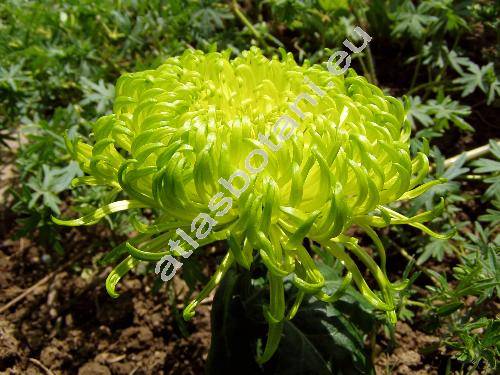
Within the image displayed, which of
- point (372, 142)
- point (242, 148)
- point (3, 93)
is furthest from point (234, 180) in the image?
point (3, 93)

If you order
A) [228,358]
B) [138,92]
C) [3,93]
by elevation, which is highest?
[138,92]

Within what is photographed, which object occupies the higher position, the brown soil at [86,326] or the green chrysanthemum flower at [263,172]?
the green chrysanthemum flower at [263,172]

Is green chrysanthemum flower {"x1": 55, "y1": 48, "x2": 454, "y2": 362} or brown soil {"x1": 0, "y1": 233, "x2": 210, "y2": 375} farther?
brown soil {"x1": 0, "y1": 233, "x2": 210, "y2": 375}

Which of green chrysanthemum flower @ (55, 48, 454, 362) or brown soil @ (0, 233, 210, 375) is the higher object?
green chrysanthemum flower @ (55, 48, 454, 362)

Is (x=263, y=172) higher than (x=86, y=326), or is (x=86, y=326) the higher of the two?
(x=263, y=172)

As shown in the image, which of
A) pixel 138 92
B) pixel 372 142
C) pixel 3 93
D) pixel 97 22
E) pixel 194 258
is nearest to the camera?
pixel 372 142

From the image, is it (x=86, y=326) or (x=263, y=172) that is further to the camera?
(x=86, y=326)

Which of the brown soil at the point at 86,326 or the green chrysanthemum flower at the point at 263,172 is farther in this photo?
the brown soil at the point at 86,326

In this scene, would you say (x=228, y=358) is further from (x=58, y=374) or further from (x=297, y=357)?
(x=58, y=374)
